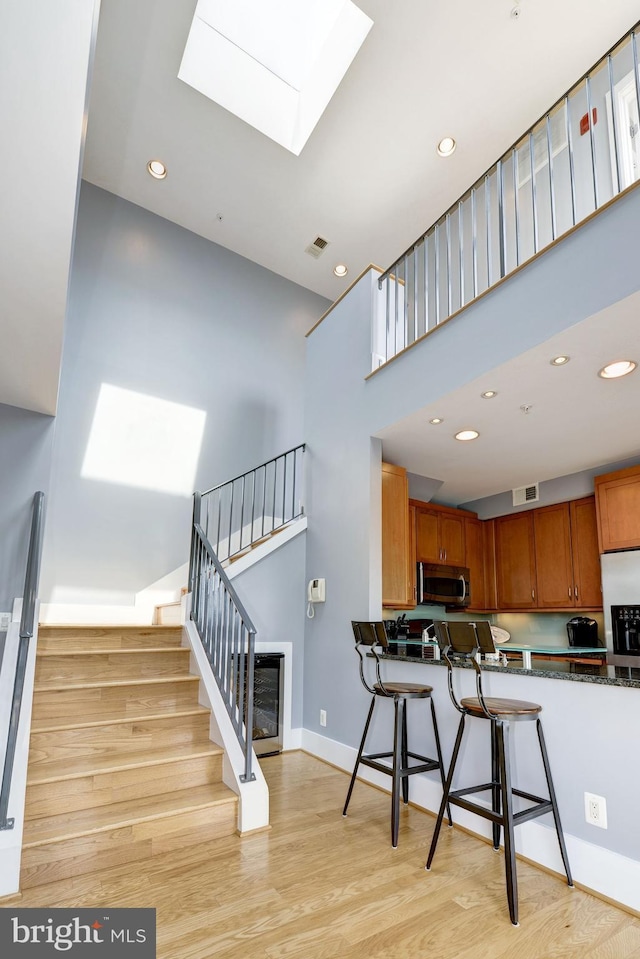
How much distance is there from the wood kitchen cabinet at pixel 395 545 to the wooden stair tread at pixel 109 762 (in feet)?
5.77

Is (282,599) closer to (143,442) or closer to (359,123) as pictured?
(143,442)

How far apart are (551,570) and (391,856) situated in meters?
3.37

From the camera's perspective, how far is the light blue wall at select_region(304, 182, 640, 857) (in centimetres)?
249

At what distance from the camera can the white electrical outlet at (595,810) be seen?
236 centimetres

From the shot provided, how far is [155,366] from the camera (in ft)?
18.7

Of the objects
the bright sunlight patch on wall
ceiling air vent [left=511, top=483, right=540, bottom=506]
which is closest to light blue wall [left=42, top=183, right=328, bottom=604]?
the bright sunlight patch on wall

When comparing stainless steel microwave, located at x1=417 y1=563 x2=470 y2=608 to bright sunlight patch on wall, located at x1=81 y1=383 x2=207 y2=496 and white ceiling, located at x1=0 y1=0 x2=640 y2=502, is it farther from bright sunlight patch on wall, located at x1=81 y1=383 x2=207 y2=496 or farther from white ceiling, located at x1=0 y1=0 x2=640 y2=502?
bright sunlight patch on wall, located at x1=81 y1=383 x2=207 y2=496

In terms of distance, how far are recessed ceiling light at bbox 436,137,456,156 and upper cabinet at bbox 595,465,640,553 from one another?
11.0 ft

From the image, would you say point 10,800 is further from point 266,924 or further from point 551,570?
point 551,570

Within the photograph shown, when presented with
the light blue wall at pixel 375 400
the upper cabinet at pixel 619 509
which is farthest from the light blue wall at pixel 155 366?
the upper cabinet at pixel 619 509

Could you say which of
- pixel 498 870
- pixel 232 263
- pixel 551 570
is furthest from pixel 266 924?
pixel 232 263

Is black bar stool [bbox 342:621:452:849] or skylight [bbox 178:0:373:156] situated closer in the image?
black bar stool [bbox 342:621:452:849]

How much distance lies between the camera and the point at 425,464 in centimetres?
485

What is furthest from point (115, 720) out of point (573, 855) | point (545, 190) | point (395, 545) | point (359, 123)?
point (545, 190)
